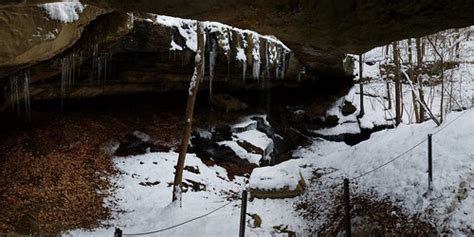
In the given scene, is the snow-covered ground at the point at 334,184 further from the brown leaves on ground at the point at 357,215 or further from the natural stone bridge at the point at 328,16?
the natural stone bridge at the point at 328,16

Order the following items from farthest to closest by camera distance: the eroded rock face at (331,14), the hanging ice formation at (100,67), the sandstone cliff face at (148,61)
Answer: the hanging ice formation at (100,67) < the sandstone cliff face at (148,61) < the eroded rock face at (331,14)

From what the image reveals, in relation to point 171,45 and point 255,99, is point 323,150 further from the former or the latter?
point 171,45

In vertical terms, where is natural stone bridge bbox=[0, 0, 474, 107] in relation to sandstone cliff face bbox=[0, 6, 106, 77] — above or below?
below

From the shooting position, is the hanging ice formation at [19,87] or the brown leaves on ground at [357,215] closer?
the brown leaves on ground at [357,215]

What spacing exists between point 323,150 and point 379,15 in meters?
17.0

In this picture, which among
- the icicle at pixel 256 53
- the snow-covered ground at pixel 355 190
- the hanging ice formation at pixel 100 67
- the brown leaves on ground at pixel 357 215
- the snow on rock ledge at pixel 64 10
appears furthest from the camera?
the icicle at pixel 256 53

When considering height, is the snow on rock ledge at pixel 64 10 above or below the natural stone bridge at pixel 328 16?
above

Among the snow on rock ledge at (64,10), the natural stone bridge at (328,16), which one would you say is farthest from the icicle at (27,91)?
the natural stone bridge at (328,16)

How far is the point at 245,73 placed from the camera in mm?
20219

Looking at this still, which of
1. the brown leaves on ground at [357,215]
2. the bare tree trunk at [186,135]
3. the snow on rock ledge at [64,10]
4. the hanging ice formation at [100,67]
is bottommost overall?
the brown leaves on ground at [357,215]

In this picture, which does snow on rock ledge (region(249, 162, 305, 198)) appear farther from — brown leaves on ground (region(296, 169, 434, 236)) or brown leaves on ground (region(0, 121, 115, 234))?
brown leaves on ground (region(0, 121, 115, 234))

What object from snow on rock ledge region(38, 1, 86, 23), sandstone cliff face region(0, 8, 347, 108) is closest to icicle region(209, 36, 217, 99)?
sandstone cliff face region(0, 8, 347, 108)

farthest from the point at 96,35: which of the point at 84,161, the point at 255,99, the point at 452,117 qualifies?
the point at 255,99

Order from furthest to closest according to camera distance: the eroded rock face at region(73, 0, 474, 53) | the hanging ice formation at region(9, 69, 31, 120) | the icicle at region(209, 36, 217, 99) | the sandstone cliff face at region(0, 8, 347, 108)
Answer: the icicle at region(209, 36, 217, 99)
the sandstone cliff face at region(0, 8, 347, 108)
the hanging ice formation at region(9, 69, 31, 120)
the eroded rock face at region(73, 0, 474, 53)
